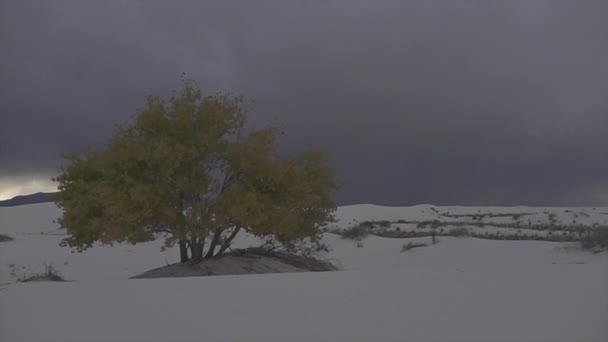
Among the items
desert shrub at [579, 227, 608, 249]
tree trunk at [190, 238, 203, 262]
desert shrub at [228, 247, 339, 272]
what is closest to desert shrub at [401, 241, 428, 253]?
desert shrub at [579, 227, 608, 249]

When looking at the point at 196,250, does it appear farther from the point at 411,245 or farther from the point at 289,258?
the point at 411,245

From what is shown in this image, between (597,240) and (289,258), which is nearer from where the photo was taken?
(289,258)

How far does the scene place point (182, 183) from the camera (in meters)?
15.1

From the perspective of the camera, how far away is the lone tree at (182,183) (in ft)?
49.0

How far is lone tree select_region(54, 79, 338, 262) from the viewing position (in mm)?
14930

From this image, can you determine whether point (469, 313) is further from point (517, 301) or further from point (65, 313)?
point (65, 313)

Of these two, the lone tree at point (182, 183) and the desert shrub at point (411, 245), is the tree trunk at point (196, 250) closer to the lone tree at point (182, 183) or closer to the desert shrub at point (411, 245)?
the lone tree at point (182, 183)

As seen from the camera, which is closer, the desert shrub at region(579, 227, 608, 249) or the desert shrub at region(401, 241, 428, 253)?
the desert shrub at region(579, 227, 608, 249)

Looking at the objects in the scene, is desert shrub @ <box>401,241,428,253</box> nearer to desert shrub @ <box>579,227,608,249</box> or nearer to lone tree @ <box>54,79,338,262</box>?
desert shrub @ <box>579,227,608,249</box>

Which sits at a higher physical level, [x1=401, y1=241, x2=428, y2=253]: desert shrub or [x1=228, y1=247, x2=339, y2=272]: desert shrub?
[x1=401, y1=241, x2=428, y2=253]: desert shrub

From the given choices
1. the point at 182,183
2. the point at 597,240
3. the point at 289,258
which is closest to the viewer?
the point at 182,183

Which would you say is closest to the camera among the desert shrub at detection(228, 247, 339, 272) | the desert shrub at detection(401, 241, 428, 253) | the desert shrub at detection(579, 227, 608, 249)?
the desert shrub at detection(228, 247, 339, 272)

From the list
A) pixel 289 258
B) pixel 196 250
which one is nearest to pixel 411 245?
pixel 289 258

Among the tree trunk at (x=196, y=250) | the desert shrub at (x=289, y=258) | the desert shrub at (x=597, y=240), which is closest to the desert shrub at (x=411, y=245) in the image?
the desert shrub at (x=597, y=240)
